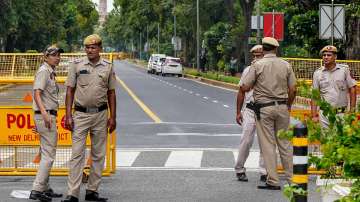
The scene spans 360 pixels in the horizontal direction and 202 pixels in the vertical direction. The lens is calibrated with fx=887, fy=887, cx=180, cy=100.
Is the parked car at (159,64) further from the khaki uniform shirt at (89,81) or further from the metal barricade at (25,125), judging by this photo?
the khaki uniform shirt at (89,81)

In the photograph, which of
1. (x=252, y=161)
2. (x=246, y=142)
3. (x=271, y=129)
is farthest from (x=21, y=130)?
(x=252, y=161)

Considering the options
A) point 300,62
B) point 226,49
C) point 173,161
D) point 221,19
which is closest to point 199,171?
point 173,161

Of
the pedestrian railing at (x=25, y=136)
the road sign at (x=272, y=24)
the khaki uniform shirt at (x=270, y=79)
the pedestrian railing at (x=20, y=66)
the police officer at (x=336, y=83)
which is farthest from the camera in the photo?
the road sign at (x=272, y=24)

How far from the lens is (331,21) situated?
2152 cm

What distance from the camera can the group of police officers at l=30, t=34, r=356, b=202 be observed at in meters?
9.79

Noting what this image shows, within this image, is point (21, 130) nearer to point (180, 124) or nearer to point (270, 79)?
point (270, 79)

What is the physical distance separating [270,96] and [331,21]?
443 inches

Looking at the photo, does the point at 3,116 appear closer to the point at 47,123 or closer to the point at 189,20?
the point at 47,123

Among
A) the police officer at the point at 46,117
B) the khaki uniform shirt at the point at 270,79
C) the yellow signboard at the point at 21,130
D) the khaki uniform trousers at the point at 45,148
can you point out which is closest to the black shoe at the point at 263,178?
the khaki uniform shirt at the point at 270,79

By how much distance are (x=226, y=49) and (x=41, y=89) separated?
53.9m

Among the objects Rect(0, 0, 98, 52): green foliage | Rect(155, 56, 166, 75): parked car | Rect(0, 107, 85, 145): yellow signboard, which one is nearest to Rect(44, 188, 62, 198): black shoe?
Rect(0, 107, 85, 145): yellow signboard

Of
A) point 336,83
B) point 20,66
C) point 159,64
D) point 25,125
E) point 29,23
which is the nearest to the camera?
point 336,83

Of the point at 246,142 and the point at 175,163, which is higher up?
the point at 246,142

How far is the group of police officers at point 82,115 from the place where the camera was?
9.76m
